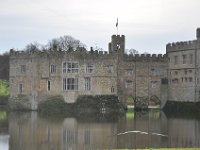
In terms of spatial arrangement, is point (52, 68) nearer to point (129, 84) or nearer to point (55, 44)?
point (129, 84)

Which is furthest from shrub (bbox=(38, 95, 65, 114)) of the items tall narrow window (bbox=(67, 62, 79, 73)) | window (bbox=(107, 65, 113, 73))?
window (bbox=(107, 65, 113, 73))

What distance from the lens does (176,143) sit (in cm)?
2905

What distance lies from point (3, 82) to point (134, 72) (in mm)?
24295

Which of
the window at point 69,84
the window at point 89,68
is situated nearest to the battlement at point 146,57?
the window at point 89,68

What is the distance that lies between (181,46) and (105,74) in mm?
10303

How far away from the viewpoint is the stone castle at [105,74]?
60.8 meters

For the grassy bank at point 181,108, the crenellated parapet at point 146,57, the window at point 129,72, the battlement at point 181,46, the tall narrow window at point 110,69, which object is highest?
the battlement at point 181,46

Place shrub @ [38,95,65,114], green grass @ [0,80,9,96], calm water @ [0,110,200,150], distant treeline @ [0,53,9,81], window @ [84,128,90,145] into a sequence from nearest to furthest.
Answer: calm water @ [0,110,200,150]
window @ [84,128,90,145]
shrub @ [38,95,65,114]
green grass @ [0,80,9,96]
distant treeline @ [0,53,9,81]

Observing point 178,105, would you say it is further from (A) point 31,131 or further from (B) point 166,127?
(A) point 31,131

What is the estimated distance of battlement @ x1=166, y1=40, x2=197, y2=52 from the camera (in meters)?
62.1

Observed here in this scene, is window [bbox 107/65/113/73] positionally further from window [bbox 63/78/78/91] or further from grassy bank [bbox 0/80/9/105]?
grassy bank [bbox 0/80/9/105]

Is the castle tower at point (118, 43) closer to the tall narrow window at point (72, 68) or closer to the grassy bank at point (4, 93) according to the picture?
the tall narrow window at point (72, 68)

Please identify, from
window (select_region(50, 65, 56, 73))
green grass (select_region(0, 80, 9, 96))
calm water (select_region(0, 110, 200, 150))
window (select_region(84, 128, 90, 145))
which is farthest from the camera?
green grass (select_region(0, 80, 9, 96))

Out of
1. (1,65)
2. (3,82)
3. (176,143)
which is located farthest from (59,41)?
(176,143)
